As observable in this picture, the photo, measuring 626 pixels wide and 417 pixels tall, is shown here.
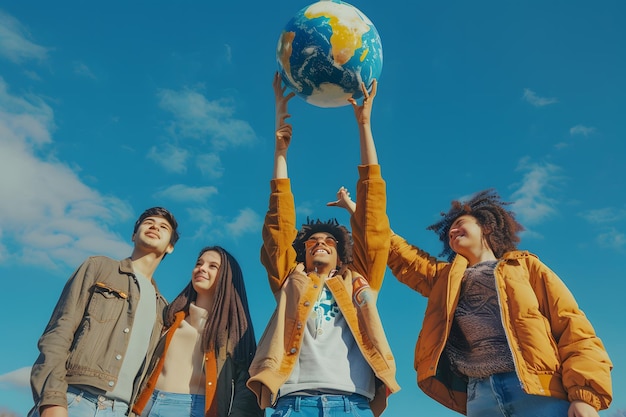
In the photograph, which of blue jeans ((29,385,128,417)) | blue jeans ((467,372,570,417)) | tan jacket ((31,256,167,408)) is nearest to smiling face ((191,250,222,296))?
tan jacket ((31,256,167,408))

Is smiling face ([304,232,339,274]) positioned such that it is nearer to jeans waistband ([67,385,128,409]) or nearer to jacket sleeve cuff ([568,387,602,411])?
jeans waistband ([67,385,128,409])

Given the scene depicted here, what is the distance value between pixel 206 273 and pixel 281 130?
177cm

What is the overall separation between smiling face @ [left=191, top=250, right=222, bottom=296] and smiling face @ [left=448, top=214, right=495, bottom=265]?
8.26 feet

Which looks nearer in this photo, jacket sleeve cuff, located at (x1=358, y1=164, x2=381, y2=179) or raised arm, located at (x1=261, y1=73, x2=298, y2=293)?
raised arm, located at (x1=261, y1=73, x2=298, y2=293)

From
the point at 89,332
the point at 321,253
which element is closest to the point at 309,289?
the point at 321,253

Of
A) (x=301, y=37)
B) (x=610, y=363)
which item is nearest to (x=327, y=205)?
(x=301, y=37)

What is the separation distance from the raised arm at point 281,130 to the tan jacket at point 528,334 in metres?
1.71

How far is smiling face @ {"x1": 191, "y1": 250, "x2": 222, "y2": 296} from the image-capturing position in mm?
6129

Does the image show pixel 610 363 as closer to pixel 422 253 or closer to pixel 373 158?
pixel 422 253

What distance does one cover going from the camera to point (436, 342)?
5473 mm

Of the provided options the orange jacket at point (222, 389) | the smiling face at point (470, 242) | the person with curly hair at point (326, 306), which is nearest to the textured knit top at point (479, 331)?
the smiling face at point (470, 242)

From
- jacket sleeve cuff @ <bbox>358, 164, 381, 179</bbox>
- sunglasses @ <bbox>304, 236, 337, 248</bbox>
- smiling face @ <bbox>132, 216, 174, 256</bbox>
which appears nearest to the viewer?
jacket sleeve cuff @ <bbox>358, 164, 381, 179</bbox>

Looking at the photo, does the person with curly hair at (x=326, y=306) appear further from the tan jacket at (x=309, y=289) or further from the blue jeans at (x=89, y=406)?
the blue jeans at (x=89, y=406)

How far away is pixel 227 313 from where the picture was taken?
5867mm
